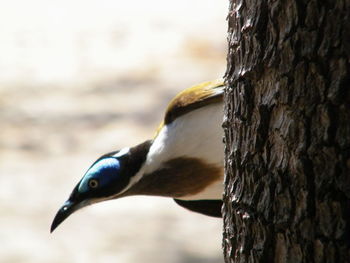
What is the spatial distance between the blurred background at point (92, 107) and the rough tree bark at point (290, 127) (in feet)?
15.5

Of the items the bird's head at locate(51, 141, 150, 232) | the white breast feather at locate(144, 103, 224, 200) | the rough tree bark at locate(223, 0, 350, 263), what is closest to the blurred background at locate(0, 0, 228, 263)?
the bird's head at locate(51, 141, 150, 232)

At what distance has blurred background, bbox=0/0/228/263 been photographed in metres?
7.48

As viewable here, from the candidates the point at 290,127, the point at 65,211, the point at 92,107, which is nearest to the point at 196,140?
the point at 65,211

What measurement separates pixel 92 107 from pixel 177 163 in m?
4.85

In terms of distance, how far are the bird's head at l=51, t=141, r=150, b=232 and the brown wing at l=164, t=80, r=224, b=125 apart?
0.25 metres

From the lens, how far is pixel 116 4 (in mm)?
10672

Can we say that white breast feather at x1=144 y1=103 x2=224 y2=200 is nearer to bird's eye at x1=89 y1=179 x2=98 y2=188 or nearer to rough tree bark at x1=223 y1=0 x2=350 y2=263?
bird's eye at x1=89 y1=179 x2=98 y2=188

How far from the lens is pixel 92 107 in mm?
9297

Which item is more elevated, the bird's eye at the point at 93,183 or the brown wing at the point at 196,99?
the brown wing at the point at 196,99

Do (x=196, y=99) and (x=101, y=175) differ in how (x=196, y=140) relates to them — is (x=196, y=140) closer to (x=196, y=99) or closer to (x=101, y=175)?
(x=196, y=99)

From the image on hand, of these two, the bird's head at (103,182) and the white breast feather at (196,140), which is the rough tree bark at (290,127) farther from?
the bird's head at (103,182)

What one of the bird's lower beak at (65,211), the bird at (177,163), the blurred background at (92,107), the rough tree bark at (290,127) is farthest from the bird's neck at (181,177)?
the blurred background at (92,107)

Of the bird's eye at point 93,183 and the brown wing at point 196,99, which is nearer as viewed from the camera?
the brown wing at point 196,99

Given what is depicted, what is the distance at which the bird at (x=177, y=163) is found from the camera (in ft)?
14.7
